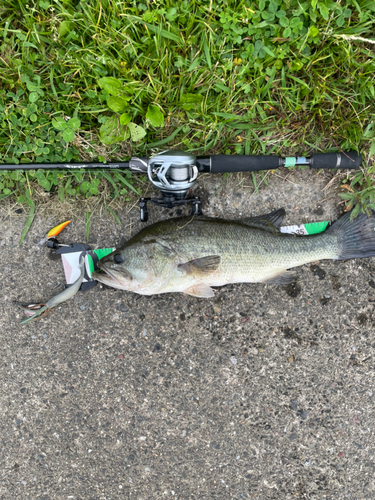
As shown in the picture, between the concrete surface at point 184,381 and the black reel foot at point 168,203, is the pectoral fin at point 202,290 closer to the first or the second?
the concrete surface at point 184,381

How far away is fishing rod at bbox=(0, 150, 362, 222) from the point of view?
8.00ft

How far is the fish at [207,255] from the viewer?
2586 mm

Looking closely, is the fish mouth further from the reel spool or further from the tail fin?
the tail fin

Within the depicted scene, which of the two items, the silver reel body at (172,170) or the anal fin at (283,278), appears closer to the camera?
the silver reel body at (172,170)

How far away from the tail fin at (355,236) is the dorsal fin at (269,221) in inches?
19.6

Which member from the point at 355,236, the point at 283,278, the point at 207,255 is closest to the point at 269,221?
the point at 283,278

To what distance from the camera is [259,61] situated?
2.68m

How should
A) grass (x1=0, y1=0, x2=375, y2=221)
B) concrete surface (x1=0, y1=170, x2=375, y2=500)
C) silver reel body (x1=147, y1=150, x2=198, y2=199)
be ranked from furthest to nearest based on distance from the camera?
concrete surface (x1=0, y1=170, x2=375, y2=500) → grass (x1=0, y1=0, x2=375, y2=221) → silver reel body (x1=147, y1=150, x2=198, y2=199)

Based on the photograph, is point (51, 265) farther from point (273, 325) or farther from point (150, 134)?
point (273, 325)

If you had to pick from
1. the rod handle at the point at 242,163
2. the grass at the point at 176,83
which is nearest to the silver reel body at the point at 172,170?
the rod handle at the point at 242,163

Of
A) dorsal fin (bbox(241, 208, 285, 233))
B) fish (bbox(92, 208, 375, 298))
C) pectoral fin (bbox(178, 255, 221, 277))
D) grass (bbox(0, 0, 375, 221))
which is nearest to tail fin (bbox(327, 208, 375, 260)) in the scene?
fish (bbox(92, 208, 375, 298))

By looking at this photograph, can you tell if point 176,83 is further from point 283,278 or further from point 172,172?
point 283,278

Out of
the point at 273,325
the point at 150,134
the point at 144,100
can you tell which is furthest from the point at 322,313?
the point at 144,100

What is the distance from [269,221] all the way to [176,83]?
1.60 meters
